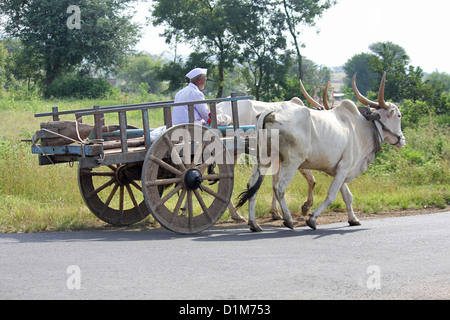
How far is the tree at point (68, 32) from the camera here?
107 ft

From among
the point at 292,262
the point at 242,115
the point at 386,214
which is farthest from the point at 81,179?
the point at 386,214

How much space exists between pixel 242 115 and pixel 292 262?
11.6 ft

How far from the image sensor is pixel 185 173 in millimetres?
7234

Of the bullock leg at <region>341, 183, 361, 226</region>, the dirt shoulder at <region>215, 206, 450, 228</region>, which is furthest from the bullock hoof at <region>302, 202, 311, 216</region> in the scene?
the bullock leg at <region>341, 183, 361, 226</region>

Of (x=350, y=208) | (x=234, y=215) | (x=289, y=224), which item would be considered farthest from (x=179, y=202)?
(x=350, y=208)

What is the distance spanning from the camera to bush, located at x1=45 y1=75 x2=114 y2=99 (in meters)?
33.0

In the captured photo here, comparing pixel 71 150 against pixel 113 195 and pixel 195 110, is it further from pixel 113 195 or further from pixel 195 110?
pixel 195 110

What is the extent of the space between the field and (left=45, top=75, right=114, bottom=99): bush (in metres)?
20.0

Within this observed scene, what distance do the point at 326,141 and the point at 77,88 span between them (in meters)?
27.4

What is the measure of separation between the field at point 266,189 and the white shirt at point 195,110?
1.54 meters

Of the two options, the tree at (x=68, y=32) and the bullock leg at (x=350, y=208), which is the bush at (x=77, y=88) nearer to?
the tree at (x=68, y=32)

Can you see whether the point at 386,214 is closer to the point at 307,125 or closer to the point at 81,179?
the point at 307,125
